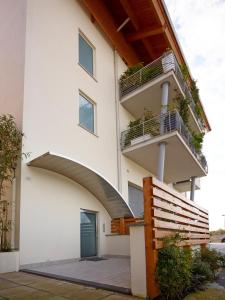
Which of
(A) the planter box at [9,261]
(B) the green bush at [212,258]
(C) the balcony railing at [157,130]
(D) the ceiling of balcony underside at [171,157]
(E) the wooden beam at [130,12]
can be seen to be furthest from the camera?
(E) the wooden beam at [130,12]

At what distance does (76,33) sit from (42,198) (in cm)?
777

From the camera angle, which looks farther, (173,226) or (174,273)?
(173,226)

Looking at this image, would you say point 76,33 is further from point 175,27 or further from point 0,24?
point 175,27

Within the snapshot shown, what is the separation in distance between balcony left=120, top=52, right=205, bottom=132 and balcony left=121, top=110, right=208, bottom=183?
1.74 meters

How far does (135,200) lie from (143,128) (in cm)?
407

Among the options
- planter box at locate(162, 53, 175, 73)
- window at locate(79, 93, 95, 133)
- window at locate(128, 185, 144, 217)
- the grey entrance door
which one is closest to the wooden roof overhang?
planter box at locate(162, 53, 175, 73)

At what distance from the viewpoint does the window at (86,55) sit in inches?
559

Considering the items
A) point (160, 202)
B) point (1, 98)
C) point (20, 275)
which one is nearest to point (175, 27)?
point (1, 98)

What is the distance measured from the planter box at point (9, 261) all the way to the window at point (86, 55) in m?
8.69

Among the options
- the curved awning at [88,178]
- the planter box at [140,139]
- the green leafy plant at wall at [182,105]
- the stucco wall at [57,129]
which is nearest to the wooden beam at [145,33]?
the stucco wall at [57,129]

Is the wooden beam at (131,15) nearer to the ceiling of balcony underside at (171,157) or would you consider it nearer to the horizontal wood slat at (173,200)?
the ceiling of balcony underside at (171,157)

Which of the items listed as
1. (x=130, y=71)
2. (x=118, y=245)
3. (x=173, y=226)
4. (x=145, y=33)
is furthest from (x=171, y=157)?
(x=173, y=226)

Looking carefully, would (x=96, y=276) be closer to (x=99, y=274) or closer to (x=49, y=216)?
(x=99, y=274)

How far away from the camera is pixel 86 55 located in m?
14.7
